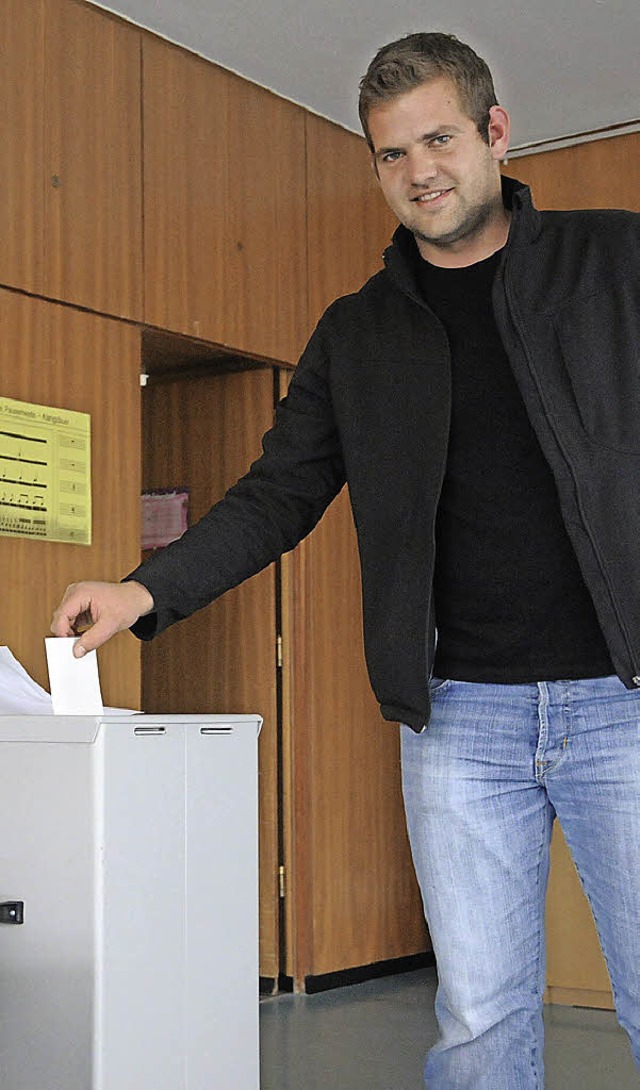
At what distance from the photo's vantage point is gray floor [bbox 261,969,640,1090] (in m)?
3.23

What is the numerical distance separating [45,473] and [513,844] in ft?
6.91

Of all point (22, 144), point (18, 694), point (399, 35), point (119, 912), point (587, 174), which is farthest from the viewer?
point (587, 174)

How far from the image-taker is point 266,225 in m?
4.34

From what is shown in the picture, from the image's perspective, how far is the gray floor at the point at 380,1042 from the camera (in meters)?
3.23

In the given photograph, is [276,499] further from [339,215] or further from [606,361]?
[339,215]

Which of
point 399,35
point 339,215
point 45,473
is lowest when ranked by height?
point 45,473

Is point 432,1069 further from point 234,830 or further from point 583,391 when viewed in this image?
point 234,830

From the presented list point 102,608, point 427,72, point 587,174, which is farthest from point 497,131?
point 587,174

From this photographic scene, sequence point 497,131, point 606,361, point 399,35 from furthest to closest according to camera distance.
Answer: point 399,35, point 497,131, point 606,361

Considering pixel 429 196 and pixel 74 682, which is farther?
pixel 74 682

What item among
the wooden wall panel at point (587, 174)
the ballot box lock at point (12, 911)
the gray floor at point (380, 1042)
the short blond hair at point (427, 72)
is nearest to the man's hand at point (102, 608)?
the short blond hair at point (427, 72)

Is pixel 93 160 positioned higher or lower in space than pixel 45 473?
higher

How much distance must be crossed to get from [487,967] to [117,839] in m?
1.04

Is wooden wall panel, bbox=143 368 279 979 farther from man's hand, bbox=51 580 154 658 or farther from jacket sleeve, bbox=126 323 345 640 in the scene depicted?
man's hand, bbox=51 580 154 658
